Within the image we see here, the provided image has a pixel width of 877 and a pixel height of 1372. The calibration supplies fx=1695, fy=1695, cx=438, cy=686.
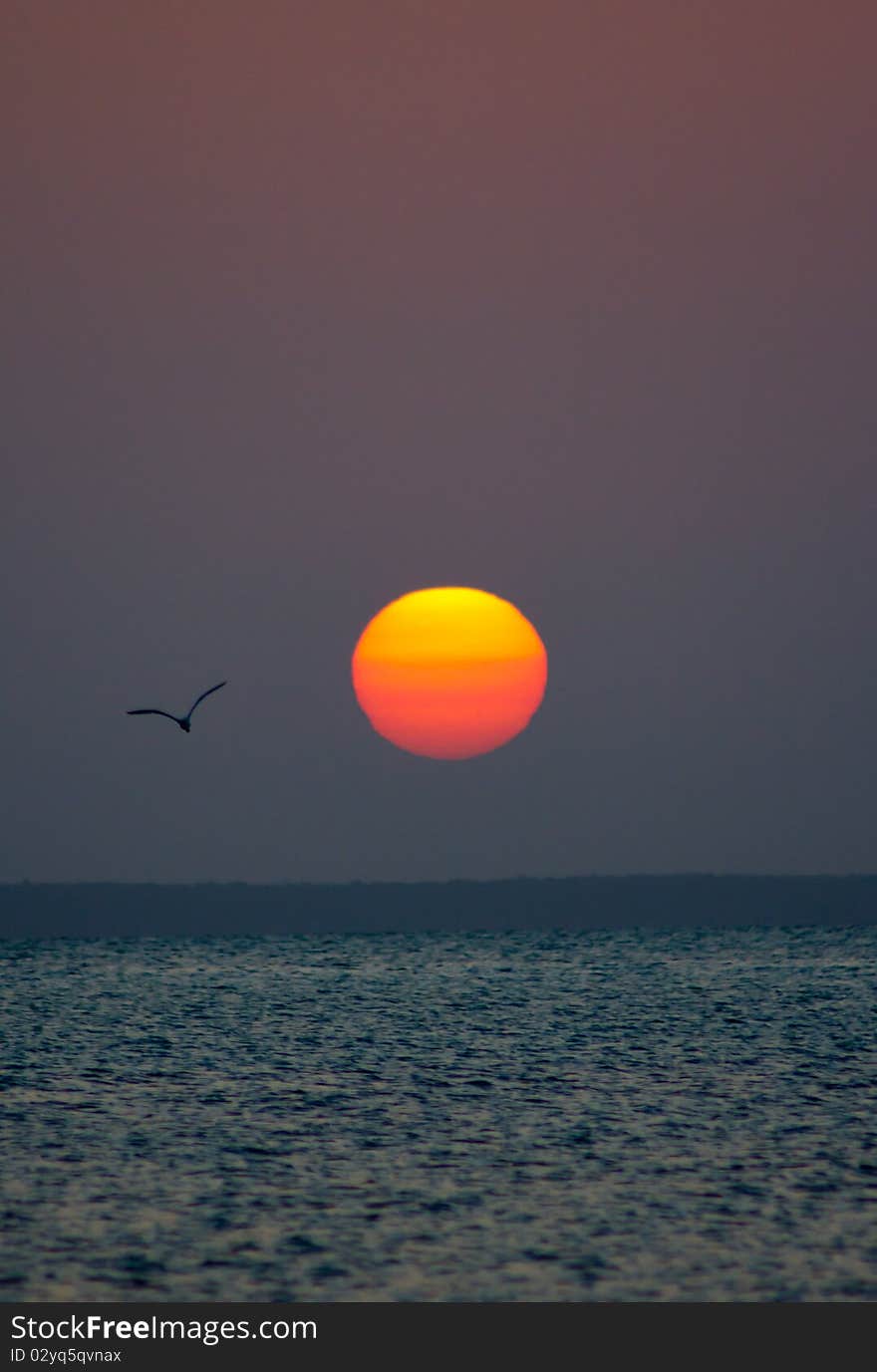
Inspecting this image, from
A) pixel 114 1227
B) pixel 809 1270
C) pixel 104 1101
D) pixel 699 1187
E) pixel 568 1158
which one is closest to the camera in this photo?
pixel 809 1270

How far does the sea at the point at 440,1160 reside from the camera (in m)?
23.1

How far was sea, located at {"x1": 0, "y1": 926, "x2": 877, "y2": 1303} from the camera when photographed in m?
23.1

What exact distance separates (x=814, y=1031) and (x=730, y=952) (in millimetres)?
112765

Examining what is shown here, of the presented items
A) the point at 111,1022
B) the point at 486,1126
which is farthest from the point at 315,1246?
the point at 111,1022

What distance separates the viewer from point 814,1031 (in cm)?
7888

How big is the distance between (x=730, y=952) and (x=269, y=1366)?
577ft

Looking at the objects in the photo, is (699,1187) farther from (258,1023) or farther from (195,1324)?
(258,1023)

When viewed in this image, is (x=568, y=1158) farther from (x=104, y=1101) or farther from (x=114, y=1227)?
(x=104, y=1101)

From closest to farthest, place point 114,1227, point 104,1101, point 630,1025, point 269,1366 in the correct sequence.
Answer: point 269,1366 < point 114,1227 < point 104,1101 < point 630,1025

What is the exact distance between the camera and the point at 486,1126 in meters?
40.8

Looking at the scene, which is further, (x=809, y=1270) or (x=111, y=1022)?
(x=111, y=1022)

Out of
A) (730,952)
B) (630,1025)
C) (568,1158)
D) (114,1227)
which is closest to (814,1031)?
(630,1025)

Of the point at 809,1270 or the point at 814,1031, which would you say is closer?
the point at 809,1270

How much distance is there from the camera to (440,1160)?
3406 centimetres
